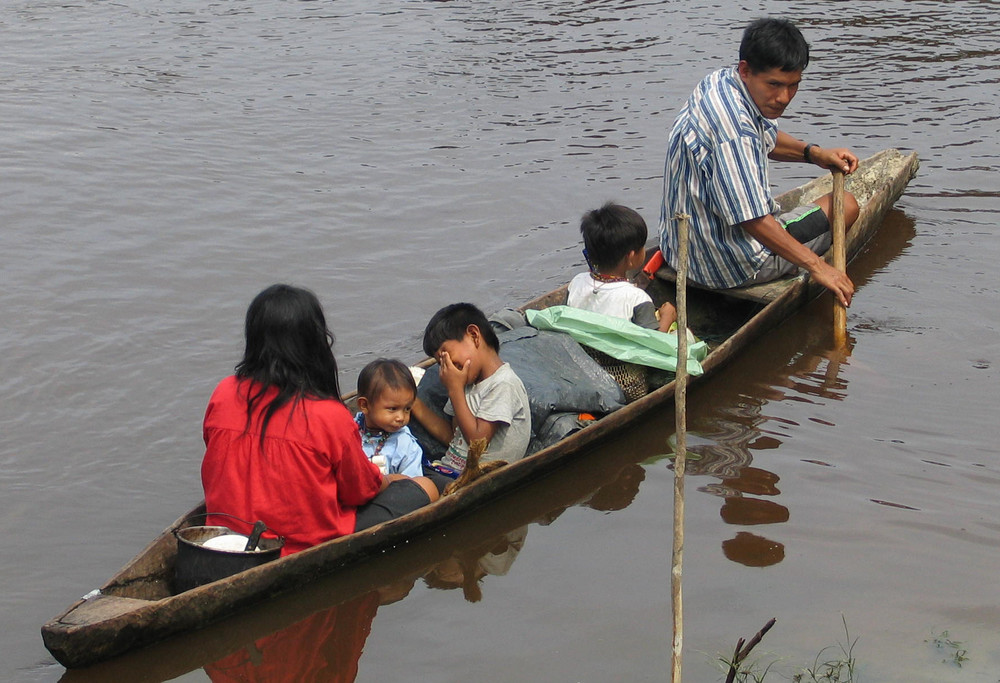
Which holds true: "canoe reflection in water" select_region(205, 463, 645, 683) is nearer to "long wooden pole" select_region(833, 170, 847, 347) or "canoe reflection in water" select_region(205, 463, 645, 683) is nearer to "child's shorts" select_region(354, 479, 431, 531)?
"child's shorts" select_region(354, 479, 431, 531)

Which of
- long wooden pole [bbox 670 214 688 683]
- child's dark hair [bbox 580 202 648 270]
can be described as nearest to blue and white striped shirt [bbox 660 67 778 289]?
child's dark hair [bbox 580 202 648 270]

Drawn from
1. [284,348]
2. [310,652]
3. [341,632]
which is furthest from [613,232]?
[310,652]

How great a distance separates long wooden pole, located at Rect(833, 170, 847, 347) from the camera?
18.0 feet

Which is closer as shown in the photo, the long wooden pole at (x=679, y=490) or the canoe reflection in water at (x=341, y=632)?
the long wooden pole at (x=679, y=490)

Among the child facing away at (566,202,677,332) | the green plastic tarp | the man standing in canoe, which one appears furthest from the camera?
the man standing in canoe

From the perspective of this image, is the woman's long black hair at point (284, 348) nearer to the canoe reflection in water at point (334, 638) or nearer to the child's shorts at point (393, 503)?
the child's shorts at point (393, 503)

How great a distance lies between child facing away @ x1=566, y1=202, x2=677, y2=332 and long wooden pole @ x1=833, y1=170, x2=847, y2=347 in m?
1.05

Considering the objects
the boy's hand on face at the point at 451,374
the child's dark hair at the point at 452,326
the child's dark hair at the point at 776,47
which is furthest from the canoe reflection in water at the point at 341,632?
the child's dark hair at the point at 776,47

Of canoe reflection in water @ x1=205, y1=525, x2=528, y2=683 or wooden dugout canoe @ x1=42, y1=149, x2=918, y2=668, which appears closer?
wooden dugout canoe @ x1=42, y1=149, x2=918, y2=668

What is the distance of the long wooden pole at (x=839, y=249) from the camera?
548 cm

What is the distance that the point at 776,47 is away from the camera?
496cm

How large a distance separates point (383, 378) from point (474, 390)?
433 mm

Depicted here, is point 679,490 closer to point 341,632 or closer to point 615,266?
point 341,632

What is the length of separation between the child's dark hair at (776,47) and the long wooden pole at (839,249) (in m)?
0.81
